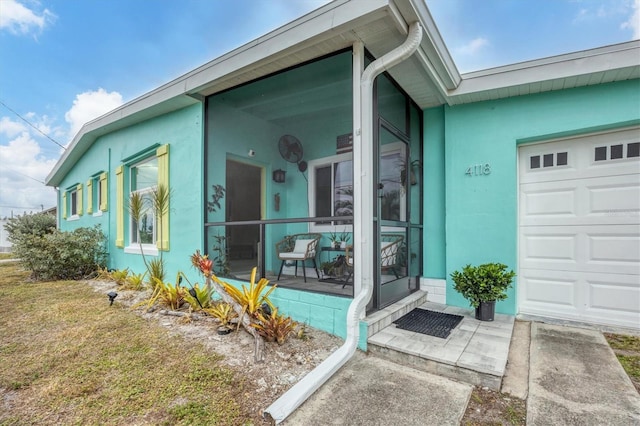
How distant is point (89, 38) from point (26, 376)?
922 cm

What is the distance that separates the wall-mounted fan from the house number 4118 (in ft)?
9.48

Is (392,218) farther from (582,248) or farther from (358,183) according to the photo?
(582,248)

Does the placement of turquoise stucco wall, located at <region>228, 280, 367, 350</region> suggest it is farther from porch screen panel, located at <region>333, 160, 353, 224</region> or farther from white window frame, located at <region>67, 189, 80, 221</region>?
white window frame, located at <region>67, 189, 80, 221</region>

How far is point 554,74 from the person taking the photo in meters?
3.14

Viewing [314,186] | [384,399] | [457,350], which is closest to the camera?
[384,399]

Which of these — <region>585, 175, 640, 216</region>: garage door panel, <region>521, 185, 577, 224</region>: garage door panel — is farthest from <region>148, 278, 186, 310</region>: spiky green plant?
<region>585, 175, 640, 216</region>: garage door panel

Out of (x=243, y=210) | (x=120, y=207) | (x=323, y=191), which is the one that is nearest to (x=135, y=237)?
(x=120, y=207)

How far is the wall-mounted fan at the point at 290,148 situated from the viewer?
5359 mm

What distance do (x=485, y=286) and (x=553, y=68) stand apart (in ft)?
8.07

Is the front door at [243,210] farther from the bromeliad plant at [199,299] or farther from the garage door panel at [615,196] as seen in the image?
the garage door panel at [615,196]

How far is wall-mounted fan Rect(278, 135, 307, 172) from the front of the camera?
17.6ft

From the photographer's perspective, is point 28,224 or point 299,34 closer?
point 299,34

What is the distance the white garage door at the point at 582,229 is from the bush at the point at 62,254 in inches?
327

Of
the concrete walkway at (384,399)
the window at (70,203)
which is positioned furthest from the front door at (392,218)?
the window at (70,203)
